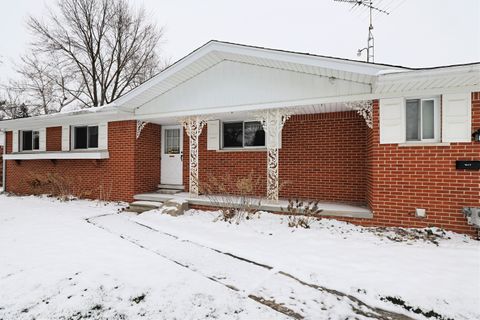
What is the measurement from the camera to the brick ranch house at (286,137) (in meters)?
5.45

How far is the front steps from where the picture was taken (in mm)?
9445

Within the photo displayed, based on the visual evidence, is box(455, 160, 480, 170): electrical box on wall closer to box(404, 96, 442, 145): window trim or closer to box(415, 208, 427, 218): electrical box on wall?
box(404, 96, 442, 145): window trim

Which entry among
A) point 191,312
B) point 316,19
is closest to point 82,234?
point 191,312

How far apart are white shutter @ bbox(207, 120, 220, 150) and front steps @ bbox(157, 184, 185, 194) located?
6.29 ft

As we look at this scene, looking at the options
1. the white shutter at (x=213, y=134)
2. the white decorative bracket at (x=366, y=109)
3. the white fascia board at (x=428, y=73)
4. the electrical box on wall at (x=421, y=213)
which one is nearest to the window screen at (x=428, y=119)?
the white fascia board at (x=428, y=73)

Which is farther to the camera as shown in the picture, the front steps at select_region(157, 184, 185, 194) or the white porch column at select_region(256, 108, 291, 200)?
the front steps at select_region(157, 184, 185, 194)

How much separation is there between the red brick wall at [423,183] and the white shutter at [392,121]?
12cm

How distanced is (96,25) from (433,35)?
31.7 metres

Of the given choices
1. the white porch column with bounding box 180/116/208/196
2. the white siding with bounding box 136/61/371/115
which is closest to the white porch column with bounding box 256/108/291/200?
the white siding with bounding box 136/61/371/115

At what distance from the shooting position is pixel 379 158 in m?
5.97

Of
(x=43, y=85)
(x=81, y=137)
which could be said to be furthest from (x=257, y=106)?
(x=43, y=85)

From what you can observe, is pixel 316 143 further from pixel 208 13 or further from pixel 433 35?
pixel 208 13

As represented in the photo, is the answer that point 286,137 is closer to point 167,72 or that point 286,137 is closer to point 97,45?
point 167,72

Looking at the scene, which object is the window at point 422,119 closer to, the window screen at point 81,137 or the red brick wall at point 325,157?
the red brick wall at point 325,157
